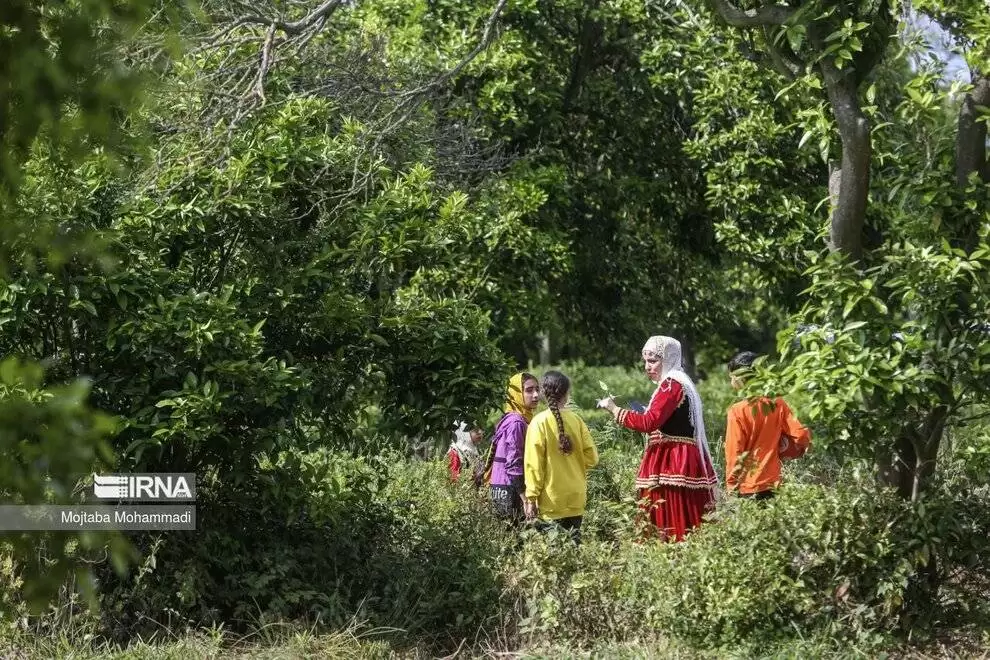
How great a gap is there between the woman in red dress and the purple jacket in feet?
3.68

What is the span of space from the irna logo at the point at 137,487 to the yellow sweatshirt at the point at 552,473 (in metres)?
2.10

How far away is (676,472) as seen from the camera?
793 cm

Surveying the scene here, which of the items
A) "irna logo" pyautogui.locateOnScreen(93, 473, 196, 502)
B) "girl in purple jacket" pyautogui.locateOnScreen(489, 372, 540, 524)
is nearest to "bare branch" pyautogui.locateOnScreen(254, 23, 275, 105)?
"irna logo" pyautogui.locateOnScreen(93, 473, 196, 502)

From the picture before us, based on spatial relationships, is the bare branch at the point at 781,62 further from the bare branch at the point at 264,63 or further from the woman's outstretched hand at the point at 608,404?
the bare branch at the point at 264,63

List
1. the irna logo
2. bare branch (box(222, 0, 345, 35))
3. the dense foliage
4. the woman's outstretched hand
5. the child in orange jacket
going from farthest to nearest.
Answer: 1. the child in orange jacket
2. the woman's outstretched hand
3. the irna logo
4. bare branch (box(222, 0, 345, 35))
5. the dense foliage

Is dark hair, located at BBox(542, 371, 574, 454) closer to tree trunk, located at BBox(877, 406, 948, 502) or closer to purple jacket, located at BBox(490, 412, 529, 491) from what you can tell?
purple jacket, located at BBox(490, 412, 529, 491)

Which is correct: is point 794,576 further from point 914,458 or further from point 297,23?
point 297,23

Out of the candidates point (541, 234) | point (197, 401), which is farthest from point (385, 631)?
point (541, 234)

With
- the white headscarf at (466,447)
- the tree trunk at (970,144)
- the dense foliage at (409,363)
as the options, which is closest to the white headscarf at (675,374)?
the dense foliage at (409,363)

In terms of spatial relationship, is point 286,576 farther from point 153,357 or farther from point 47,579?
point 47,579

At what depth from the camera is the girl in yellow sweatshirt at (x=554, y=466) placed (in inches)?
322

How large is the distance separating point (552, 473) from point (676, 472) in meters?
0.75

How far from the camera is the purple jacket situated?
29.1ft

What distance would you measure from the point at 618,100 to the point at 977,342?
7.27 meters
